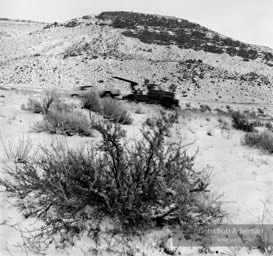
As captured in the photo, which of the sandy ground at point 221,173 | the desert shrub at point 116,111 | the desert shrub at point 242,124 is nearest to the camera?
the sandy ground at point 221,173

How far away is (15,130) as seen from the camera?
5145mm

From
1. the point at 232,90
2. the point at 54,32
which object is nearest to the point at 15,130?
the point at 232,90

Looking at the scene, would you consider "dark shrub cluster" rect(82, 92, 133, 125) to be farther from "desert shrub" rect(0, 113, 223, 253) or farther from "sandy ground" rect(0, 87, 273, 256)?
"desert shrub" rect(0, 113, 223, 253)

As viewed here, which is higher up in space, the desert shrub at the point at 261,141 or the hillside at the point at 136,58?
the hillside at the point at 136,58

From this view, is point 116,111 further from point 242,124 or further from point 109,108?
point 242,124

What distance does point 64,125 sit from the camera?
5.36 metres

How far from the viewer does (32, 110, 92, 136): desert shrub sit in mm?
5230

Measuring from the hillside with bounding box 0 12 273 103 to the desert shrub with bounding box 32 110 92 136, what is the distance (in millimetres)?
19062

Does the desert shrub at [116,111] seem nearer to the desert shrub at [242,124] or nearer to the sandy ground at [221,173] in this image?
the sandy ground at [221,173]

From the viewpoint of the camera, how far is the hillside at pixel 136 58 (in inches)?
1080

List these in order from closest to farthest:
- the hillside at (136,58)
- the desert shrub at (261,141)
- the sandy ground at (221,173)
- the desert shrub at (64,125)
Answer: the sandy ground at (221,173) < the desert shrub at (64,125) < the desert shrub at (261,141) < the hillside at (136,58)

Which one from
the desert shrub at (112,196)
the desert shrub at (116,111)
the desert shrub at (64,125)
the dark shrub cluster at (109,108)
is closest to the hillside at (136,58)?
the dark shrub cluster at (109,108)

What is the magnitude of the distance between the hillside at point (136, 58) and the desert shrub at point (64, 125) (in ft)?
62.5

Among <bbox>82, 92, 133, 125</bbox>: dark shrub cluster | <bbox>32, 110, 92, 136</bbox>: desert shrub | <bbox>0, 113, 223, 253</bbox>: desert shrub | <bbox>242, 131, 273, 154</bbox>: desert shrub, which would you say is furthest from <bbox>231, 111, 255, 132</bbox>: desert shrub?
<bbox>0, 113, 223, 253</bbox>: desert shrub
